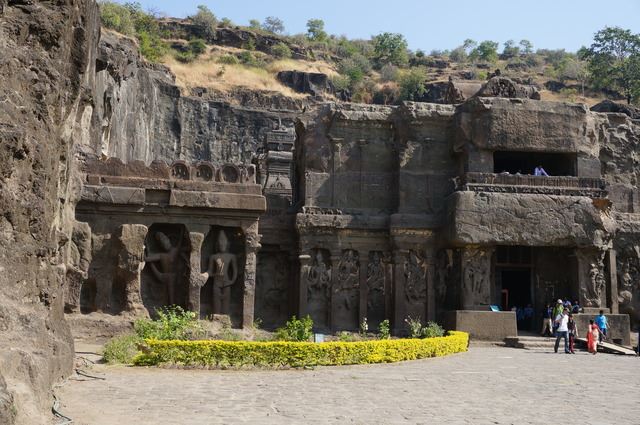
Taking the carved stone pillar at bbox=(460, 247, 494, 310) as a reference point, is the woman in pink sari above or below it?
below

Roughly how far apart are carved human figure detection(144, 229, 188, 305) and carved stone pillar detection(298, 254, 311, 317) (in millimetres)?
4002

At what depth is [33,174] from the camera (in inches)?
293

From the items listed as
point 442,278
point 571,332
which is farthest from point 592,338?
point 442,278

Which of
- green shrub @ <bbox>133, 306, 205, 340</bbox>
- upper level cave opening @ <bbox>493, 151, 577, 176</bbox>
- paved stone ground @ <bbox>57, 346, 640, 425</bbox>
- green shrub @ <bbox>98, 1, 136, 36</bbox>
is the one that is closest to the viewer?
paved stone ground @ <bbox>57, 346, 640, 425</bbox>

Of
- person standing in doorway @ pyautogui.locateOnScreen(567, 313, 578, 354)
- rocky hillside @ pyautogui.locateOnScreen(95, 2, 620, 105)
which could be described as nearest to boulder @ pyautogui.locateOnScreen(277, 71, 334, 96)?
rocky hillside @ pyautogui.locateOnScreen(95, 2, 620, 105)

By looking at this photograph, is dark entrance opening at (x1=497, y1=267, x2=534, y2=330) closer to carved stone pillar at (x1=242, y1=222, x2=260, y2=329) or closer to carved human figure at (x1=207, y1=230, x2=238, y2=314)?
carved stone pillar at (x1=242, y1=222, x2=260, y2=329)

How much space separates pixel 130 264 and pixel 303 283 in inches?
223

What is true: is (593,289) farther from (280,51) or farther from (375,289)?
(280,51)

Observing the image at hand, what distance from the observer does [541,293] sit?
2277cm

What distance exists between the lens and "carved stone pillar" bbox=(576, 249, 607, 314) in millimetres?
21266

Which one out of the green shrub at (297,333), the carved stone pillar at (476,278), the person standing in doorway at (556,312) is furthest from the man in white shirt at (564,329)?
the green shrub at (297,333)

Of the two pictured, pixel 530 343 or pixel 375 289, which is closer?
pixel 530 343

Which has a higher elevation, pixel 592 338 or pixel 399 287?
pixel 399 287

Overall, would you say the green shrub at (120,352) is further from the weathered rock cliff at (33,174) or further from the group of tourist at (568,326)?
the group of tourist at (568,326)
